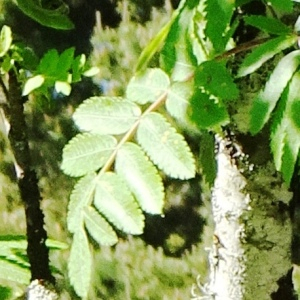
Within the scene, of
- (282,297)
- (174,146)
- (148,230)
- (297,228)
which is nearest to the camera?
(174,146)

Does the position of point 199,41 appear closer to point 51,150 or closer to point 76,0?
point 76,0

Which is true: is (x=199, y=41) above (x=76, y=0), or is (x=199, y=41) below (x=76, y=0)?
above

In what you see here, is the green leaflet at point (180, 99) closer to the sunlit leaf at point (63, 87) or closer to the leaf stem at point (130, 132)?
the leaf stem at point (130, 132)

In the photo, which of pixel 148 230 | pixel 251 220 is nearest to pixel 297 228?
pixel 148 230

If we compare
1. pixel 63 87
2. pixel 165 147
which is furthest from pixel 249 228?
pixel 63 87

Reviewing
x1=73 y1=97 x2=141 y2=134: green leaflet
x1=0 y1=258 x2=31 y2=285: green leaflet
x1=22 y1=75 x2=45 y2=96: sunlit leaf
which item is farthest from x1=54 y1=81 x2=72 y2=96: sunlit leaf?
x1=0 y1=258 x2=31 y2=285: green leaflet

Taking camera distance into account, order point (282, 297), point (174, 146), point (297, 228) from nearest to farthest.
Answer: point (174, 146)
point (282, 297)
point (297, 228)

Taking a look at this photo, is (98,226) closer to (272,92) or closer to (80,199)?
(80,199)
